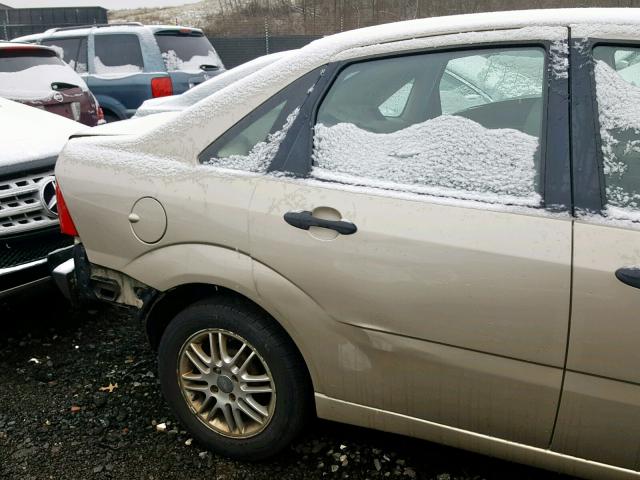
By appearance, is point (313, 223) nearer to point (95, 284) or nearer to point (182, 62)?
point (95, 284)

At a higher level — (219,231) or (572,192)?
(572,192)

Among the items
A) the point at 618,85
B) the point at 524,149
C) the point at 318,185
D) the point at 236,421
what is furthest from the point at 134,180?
the point at 618,85

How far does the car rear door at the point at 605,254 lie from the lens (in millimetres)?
1603

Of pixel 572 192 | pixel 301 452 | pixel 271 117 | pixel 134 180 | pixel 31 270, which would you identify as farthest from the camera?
pixel 31 270

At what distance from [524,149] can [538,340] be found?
565 mm

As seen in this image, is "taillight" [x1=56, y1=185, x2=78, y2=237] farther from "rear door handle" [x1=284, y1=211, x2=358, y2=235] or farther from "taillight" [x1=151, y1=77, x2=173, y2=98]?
"taillight" [x1=151, y1=77, x2=173, y2=98]

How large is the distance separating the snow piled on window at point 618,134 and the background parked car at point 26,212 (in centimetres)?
273

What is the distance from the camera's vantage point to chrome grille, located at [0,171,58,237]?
120 inches

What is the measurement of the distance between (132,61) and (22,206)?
5582mm

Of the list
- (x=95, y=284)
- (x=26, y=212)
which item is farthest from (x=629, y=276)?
(x=26, y=212)

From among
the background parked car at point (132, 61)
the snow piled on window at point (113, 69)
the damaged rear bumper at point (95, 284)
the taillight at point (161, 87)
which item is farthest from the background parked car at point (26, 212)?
the snow piled on window at point (113, 69)

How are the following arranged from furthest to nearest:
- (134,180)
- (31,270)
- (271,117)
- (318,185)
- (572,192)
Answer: (31,270) → (134,180) → (271,117) → (318,185) → (572,192)

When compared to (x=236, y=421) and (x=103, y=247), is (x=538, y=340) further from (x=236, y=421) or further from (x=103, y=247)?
(x=103, y=247)

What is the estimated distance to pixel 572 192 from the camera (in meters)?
1.67
